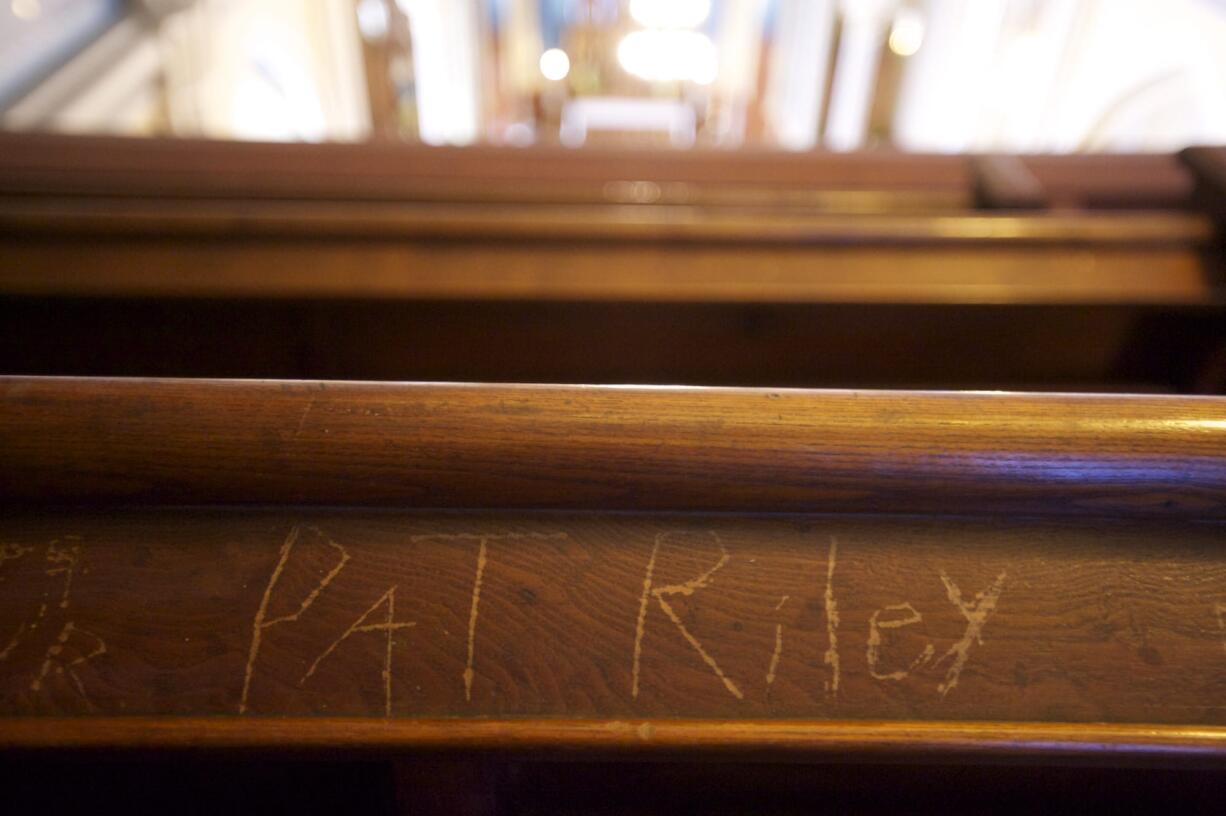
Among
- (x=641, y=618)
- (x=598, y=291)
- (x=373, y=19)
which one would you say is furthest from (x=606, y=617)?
(x=373, y=19)

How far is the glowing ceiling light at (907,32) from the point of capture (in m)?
4.47

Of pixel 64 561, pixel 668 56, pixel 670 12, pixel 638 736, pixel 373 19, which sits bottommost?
pixel 638 736

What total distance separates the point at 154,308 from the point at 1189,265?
1412 millimetres

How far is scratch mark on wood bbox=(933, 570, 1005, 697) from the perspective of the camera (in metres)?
0.46

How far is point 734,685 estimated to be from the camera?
46 cm

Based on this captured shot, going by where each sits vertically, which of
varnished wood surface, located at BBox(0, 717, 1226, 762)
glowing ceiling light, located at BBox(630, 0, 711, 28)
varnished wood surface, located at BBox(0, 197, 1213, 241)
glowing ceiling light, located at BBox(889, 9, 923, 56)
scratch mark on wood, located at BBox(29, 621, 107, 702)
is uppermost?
glowing ceiling light, located at BBox(630, 0, 711, 28)

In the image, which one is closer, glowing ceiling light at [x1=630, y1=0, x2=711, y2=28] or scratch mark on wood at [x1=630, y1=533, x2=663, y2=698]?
scratch mark on wood at [x1=630, y1=533, x2=663, y2=698]

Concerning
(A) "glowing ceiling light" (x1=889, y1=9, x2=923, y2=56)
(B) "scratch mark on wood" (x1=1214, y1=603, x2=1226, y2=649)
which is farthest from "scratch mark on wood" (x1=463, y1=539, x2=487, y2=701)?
(A) "glowing ceiling light" (x1=889, y1=9, x2=923, y2=56)

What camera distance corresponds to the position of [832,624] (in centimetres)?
46

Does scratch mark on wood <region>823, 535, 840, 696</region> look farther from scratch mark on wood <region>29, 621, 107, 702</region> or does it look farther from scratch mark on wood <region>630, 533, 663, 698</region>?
scratch mark on wood <region>29, 621, 107, 702</region>

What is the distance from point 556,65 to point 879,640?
32.3 feet

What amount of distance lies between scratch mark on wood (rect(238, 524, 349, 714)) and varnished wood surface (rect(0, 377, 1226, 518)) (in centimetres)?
4

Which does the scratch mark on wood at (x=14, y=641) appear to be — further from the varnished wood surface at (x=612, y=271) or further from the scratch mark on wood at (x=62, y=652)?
the varnished wood surface at (x=612, y=271)

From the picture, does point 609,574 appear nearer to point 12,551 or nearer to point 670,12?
point 12,551
